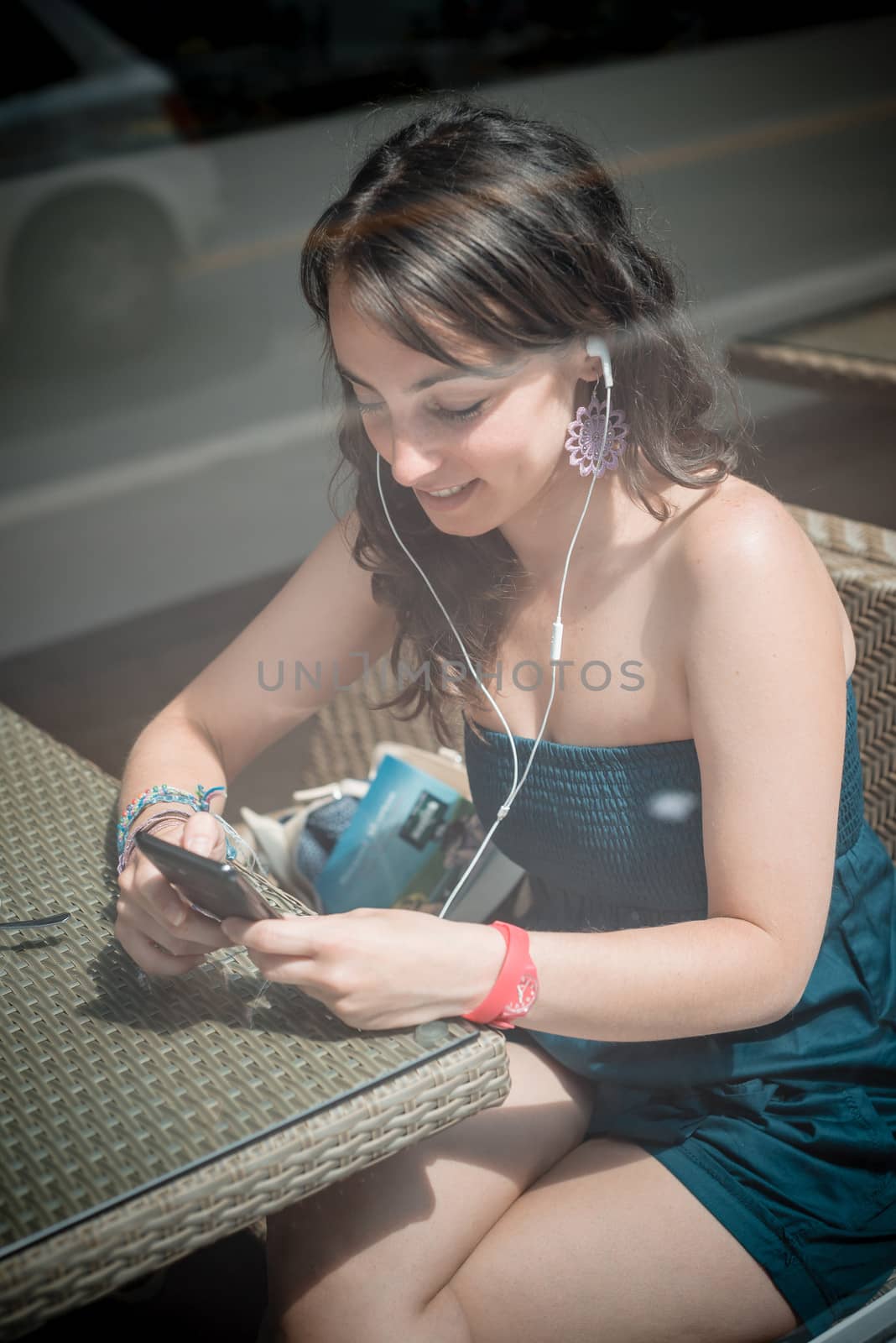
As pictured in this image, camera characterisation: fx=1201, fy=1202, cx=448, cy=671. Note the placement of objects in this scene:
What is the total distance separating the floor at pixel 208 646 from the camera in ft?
5.27

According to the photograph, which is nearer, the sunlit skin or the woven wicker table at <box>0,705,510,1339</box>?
the woven wicker table at <box>0,705,510,1339</box>

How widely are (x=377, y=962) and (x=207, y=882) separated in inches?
6.3

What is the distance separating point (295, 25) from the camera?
6.22 ft

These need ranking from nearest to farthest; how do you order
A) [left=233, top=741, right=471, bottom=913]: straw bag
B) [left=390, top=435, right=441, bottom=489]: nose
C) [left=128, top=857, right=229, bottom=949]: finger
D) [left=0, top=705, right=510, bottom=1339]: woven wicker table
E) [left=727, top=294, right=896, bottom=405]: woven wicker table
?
[left=0, top=705, right=510, bottom=1339]: woven wicker table
[left=128, top=857, right=229, bottom=949]: finger
[left=390, top=435, right=441, bottom=489]: nose
[left=233, top=741, right=471, bottom=913]: straw bag
[left=727, top=294, right=896, bottom=405]: woven wicker table

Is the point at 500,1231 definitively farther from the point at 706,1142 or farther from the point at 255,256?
the point at 255,256

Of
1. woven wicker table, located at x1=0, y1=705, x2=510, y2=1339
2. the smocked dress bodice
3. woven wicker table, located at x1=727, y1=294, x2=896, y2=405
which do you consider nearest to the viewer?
woven wicker table, located at x1=0, y1=705, x2=510, y2=1339

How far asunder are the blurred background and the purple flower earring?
21 centimetres

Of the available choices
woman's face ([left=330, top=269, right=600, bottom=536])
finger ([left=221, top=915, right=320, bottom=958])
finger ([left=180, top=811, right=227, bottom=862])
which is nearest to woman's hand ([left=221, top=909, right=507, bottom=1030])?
finger ([left=221, top=915, right=320, bottom=958])

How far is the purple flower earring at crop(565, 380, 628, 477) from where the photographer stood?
4.23ft

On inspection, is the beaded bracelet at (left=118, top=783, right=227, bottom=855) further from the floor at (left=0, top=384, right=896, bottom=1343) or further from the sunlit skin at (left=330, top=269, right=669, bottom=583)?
the sunlit skin at (left=330, top=269, right=669, bottom=583)

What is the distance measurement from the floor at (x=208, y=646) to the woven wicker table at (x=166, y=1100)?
0.43m

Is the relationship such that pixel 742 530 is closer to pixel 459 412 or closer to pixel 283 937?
pixel 459 412

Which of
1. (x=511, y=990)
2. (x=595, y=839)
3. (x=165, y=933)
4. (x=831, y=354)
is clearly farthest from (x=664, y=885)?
(x=831, y=354)

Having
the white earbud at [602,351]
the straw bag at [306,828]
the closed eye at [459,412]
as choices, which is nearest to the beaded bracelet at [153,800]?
the straw bag at [306,828]
